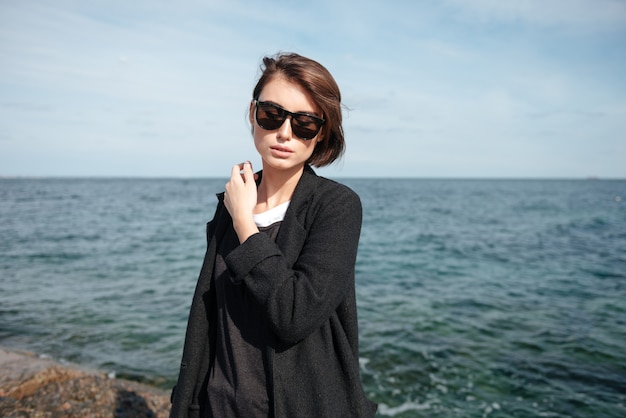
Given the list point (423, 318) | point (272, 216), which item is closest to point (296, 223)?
point (272, 216)

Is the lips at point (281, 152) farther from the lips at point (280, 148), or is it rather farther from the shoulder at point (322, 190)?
the shoulder at point (322, 190)

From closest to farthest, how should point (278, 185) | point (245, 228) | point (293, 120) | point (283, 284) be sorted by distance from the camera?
point (283, 284)
point (245, 228)
point (293, 120)
point (278, 185)

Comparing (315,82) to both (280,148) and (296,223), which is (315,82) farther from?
(296,223)

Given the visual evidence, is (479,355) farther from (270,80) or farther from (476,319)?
(270,80)

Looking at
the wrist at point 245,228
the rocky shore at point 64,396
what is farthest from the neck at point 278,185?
the rocky shore at point 64,396

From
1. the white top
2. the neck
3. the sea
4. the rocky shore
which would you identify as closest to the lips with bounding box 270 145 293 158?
the neck

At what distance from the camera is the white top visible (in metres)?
2.20

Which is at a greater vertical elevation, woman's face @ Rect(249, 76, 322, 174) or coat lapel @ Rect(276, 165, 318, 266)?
woman's face @ Rect(249, 76, 322, 174)

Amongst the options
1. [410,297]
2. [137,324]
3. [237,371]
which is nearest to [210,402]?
[237,371]

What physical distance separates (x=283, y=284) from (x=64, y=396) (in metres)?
4.41

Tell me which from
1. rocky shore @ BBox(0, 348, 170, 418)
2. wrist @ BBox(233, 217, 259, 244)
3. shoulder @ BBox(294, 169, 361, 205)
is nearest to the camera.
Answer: wrist @ BBox(233, 217, 259, 244)

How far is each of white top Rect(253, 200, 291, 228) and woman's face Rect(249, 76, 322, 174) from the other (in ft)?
0.64

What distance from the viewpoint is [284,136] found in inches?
83.9

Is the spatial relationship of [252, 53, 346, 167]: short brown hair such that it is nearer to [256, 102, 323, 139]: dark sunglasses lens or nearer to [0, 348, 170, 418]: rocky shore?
[256, 102, 323, 139]: dark sunglasses lens
